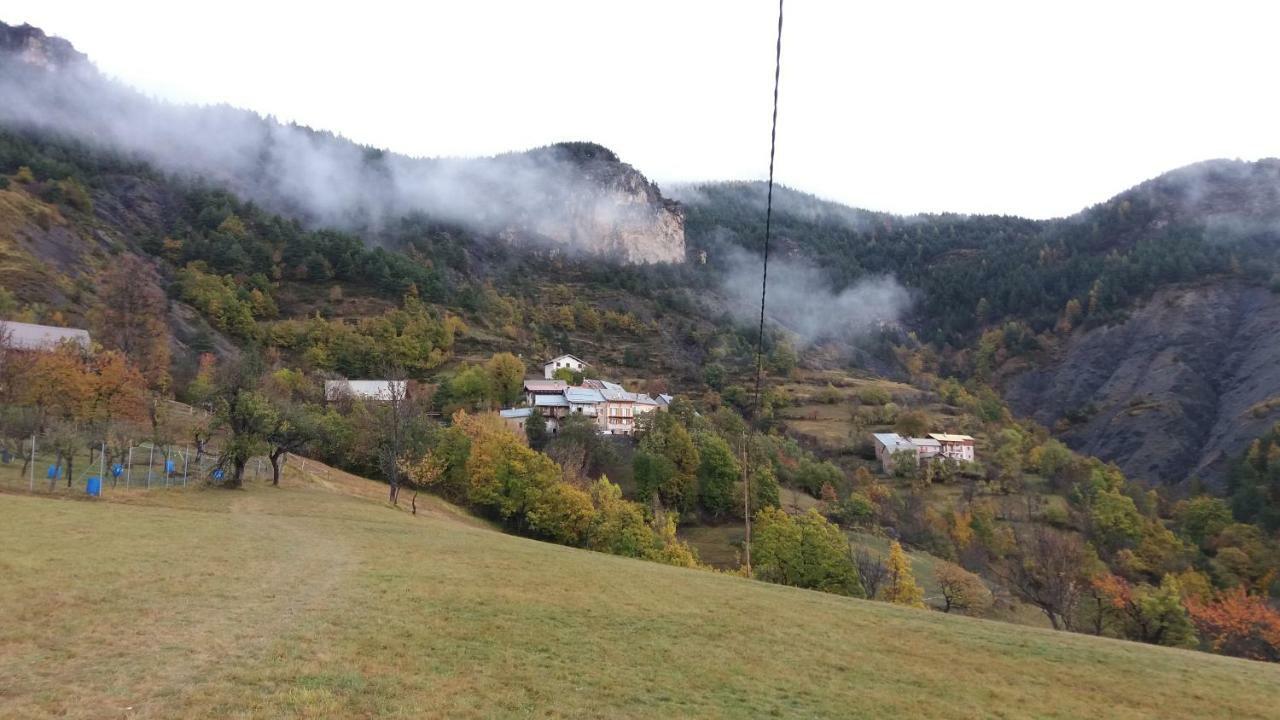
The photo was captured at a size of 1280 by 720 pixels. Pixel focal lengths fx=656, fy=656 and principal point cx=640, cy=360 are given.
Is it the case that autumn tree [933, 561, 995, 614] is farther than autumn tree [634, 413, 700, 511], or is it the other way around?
autumn tree [634, 413, 700, 511]

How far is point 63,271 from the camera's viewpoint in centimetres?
9506

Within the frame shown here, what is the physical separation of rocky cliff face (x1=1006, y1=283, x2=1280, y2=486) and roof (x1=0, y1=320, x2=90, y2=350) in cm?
14926

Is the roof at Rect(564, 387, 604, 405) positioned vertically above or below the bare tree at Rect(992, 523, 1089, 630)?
above

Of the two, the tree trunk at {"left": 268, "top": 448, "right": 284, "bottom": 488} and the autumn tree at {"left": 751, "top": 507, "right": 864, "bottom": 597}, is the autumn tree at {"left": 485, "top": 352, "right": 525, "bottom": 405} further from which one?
the autumn tree at {"left": 751, "top": 507, "right": 864, "bottom": 597}

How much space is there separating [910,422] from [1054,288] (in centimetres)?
11827

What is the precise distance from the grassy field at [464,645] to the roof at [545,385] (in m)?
71.4

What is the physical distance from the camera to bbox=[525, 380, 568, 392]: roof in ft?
315

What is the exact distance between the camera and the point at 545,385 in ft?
324

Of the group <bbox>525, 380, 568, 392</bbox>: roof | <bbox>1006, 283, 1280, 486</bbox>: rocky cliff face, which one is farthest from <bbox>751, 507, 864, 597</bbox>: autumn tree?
<bbox>1006, 283, 1280, 486</bbox>: rocky cliff face

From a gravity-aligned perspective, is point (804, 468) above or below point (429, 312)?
below

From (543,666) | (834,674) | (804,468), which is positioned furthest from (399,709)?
(804,468)

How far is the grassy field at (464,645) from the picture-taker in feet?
33.7

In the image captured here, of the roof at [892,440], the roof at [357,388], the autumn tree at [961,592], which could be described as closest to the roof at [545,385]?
the roof at [357,388]

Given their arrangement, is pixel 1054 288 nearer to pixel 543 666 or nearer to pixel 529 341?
pixel 529 341
